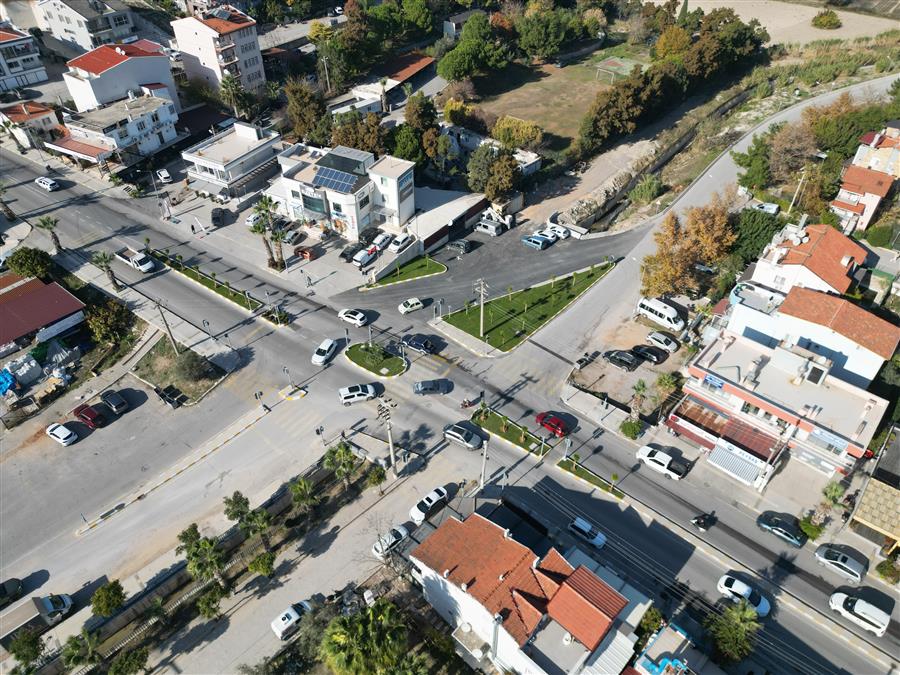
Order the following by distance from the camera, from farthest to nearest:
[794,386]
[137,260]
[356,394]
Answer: [137,260] → [356,394] → [794,386]

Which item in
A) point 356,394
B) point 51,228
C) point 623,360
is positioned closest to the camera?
point 356,394

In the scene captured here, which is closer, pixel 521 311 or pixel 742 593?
pixel 742 593

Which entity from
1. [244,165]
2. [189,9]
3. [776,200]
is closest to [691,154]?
[776,200]

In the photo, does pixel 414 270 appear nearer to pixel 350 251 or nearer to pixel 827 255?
pixel 350 251

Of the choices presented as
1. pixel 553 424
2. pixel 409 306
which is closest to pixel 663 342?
pixel 553 424

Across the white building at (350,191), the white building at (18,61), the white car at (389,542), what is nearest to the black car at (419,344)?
the white building at (350,191)

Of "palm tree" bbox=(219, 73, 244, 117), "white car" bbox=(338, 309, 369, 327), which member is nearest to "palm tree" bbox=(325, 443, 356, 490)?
"white car" bbox=(338, 309, 369, 327)

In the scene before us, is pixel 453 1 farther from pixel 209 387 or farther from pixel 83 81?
pixel 209 387
